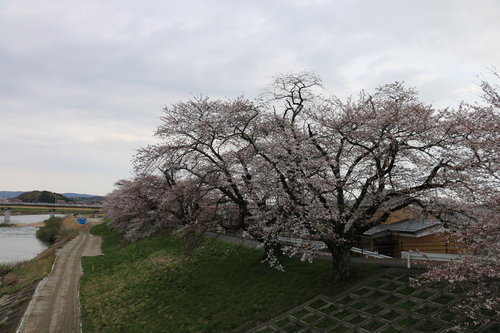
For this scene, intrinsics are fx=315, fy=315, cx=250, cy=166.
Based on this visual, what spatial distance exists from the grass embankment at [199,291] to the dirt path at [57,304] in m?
0.69

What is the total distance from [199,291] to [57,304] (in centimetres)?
947

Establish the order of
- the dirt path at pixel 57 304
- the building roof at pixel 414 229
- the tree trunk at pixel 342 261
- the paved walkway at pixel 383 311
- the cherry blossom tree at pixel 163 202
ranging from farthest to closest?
1. the building roof at pixel 414 229
2. the cherry blossom tree at pixel 163 202
3. the dirt path at pixel 57 304
4. the tree trunk at pixel 342 261
5. the paved walkway at pixel 383 311

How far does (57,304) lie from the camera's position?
19969mm

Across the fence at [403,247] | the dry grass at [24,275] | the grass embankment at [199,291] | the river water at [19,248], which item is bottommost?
the river water at [19,248]

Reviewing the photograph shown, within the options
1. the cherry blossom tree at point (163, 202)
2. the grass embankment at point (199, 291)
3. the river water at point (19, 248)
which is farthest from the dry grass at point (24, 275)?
the cherry blossom tree at point (163, 202)

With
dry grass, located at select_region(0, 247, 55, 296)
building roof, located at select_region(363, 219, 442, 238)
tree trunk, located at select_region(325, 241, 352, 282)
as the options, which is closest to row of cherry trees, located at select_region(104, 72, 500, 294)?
tree trunk, located at select_region(325, 241, 352, 282)

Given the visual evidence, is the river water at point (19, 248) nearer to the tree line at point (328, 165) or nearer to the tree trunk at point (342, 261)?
the tree line at point (328, 165)

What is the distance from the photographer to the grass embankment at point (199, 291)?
1455 centimetres

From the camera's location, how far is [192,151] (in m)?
16.7

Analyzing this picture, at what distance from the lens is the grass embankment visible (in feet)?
47.8

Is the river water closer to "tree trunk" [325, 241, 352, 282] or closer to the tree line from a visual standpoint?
the tree line

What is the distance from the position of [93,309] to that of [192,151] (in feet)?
38.8

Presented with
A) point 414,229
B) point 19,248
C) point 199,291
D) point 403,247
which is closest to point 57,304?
point 199,291

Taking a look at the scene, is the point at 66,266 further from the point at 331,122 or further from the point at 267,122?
the point at 331,122
